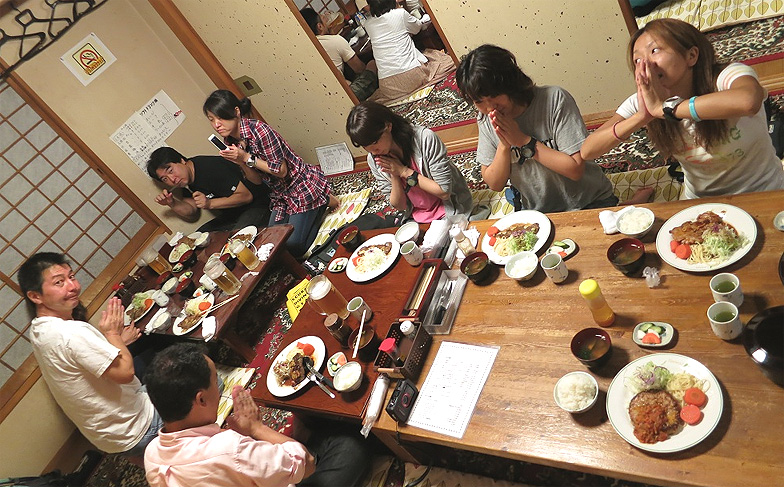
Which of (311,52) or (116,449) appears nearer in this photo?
(116,449)

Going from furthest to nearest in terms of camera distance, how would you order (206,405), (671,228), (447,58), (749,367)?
(447,58)
(206,405)
(671,228)
(749,367)

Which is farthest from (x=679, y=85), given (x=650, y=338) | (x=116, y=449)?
(x=116, y=449)

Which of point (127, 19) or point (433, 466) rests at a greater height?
A: point (127, 19)

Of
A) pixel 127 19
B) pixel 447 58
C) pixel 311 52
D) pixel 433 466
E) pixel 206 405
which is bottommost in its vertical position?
pixel 433 466

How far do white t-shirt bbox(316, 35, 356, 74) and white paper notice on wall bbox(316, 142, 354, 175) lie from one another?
1.16 m

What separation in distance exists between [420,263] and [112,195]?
3.78 metres

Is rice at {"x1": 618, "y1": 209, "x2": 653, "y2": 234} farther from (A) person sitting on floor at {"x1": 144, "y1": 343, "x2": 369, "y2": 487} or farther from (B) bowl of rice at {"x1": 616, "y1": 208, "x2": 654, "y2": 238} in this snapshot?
(A) person sitting on floor at {"x1": 144, "y1": 343, "x2": 369, "y2": 487}

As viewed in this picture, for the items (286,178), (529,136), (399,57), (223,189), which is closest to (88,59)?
(223,189)

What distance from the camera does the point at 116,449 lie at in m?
3.20

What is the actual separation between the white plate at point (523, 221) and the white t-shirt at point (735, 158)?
57 centimetres

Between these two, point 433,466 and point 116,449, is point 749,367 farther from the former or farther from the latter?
point 116,449

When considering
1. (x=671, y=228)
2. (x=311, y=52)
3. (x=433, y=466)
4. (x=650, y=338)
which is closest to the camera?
(x=650, y=338)

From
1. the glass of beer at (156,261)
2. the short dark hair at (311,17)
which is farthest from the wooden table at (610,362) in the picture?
the short dark hair at (311,17)

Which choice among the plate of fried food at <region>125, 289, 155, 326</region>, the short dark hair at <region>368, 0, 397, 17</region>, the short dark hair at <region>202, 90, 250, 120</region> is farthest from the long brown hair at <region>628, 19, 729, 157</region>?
the short dark hair at <region>368, 0, 397, 17</region>
